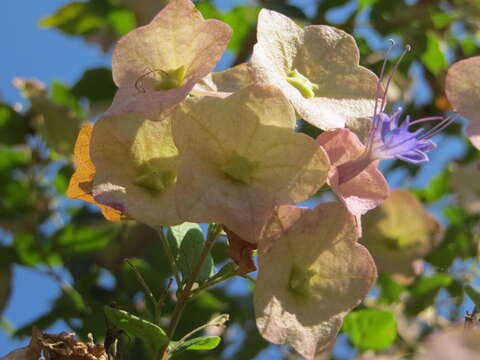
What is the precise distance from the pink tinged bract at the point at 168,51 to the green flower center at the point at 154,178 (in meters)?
0.08

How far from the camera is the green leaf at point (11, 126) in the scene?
1.74 m

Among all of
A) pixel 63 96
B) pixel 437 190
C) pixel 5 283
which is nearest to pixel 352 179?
pixel 5 283

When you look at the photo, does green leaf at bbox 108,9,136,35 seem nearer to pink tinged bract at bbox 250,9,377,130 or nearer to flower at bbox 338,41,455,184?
pink tinged bract at bbox 250,9,377,130

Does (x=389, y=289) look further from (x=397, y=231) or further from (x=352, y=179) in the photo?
(x=352, y=179)

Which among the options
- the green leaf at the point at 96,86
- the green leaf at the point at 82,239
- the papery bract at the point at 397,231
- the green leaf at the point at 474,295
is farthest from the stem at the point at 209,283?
the green leaf at the point at 96,86

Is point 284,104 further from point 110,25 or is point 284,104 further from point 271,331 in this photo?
point 110,25

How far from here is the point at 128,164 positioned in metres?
0.83

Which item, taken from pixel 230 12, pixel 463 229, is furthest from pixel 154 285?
pixel 463 229

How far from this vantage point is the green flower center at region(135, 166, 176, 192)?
2.65 ft

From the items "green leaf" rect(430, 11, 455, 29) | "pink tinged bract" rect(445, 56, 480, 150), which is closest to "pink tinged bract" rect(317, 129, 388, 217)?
"pink tinged bract" rect(445, 56, 480, 150)

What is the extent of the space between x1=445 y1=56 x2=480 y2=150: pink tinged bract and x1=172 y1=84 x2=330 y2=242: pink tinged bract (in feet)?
0.66

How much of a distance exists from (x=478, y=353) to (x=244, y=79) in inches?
19.4

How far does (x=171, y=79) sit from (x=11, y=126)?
101cm

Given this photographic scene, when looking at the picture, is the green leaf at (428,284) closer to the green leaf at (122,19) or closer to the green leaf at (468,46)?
the green leaf at (468,46)
